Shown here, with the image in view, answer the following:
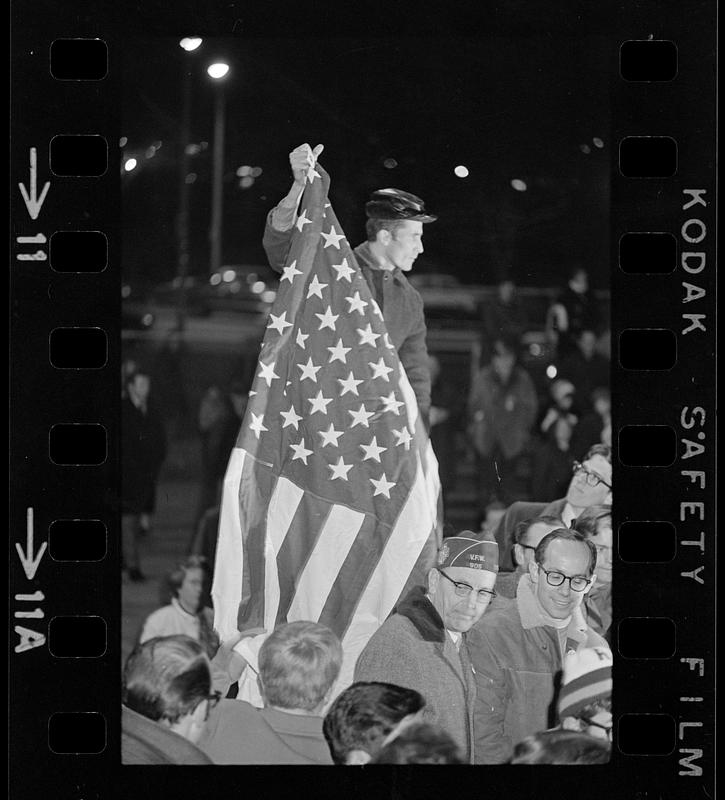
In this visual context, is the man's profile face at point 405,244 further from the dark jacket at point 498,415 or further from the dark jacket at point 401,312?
the dark jacket at point 498,415

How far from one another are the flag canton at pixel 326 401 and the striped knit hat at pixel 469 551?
18 cm

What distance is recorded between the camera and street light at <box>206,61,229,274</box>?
3.95 metres

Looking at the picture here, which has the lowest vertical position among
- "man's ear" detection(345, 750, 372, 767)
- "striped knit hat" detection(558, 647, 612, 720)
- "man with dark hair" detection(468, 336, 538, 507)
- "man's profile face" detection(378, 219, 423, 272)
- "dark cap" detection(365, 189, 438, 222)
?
"man's ear" detection(345, 750, 372, 767)

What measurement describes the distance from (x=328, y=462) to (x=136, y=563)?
60cm

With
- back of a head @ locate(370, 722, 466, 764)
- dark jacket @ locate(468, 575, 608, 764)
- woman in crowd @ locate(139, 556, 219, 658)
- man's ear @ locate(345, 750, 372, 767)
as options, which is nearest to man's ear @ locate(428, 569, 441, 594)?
dark jacket @ locate(468, 575, 608, 764)

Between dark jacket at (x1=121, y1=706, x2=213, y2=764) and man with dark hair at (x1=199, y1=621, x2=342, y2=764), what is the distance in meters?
0.04

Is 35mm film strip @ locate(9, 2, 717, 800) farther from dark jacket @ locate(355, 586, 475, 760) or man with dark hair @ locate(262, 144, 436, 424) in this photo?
man with dark hair @ locate(262, 144, 436, 424)

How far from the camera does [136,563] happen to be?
3949mm

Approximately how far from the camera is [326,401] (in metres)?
4.00

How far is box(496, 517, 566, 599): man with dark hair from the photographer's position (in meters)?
3.98

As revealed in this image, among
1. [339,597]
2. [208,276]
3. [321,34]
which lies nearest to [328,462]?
[339,597]

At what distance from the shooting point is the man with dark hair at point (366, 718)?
3.95m

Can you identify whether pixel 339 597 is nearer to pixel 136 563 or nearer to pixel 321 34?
pixel 136 563

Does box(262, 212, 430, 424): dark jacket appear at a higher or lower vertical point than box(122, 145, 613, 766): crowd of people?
higher
